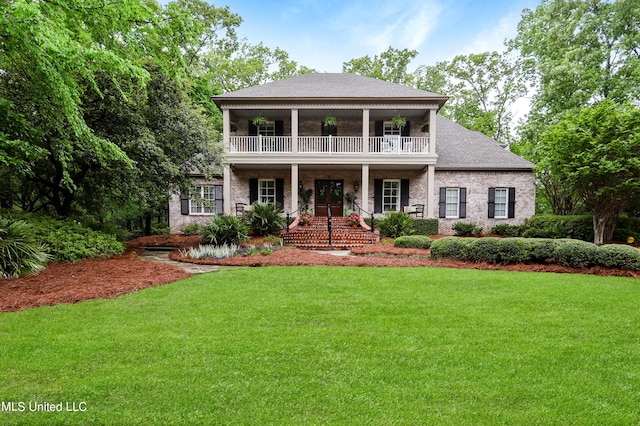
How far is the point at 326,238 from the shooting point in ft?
41.2

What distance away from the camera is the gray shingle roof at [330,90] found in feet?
47.2

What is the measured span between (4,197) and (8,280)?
6692 mm

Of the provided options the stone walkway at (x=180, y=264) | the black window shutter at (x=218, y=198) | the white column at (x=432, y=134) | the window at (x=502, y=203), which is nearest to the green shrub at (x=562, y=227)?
the window at (x=502, y=203)

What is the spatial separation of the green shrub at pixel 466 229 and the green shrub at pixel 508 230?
684 millimetres

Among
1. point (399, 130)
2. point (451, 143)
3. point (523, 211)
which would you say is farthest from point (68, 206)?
point (523, 211)

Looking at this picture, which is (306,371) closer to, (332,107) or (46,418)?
(46,418)

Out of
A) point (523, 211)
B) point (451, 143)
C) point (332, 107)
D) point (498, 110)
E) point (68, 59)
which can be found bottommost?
point (523, 211)

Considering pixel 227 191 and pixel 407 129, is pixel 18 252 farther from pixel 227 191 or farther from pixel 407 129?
pixel 407 129

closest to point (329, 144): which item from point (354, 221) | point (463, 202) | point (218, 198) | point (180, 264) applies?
point (354, 221)

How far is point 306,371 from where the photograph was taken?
2791 mm

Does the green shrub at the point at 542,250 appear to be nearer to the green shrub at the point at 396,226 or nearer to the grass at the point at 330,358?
the grass at the point at 330,358

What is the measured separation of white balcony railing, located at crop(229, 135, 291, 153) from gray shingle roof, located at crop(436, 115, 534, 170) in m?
7.50

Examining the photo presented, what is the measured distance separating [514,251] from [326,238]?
645cm

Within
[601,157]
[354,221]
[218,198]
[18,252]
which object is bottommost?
[18,252]
